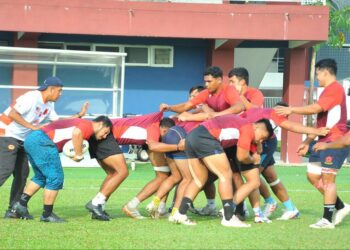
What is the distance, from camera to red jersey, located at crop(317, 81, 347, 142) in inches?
417

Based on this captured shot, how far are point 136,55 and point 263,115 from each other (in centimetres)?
1480

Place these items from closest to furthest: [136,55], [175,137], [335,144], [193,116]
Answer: [335,144], [175,137], [193,116], [136,55]

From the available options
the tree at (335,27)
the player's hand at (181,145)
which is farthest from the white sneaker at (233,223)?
Answer: the tree at (335,27)

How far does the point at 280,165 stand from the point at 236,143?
1402cm

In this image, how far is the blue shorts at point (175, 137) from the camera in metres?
11.3

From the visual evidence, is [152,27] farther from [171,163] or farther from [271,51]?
[171,163]

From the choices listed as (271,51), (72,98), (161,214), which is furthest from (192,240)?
(271,51)

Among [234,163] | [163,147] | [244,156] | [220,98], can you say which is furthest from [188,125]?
[244,156]

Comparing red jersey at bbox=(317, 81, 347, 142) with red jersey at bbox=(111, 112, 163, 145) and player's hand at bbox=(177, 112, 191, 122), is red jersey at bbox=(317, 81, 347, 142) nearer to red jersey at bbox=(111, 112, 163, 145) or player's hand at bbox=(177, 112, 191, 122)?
player's hand at bbox=(177, 112, 191, 122)

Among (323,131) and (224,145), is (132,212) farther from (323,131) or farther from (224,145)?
(323,131)

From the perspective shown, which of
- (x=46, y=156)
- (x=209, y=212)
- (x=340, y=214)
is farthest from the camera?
(x=209, y=212)

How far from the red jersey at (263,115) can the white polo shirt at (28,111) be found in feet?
8.70

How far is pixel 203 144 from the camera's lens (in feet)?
34.8

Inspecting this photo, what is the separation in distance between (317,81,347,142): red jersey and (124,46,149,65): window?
599 inches
